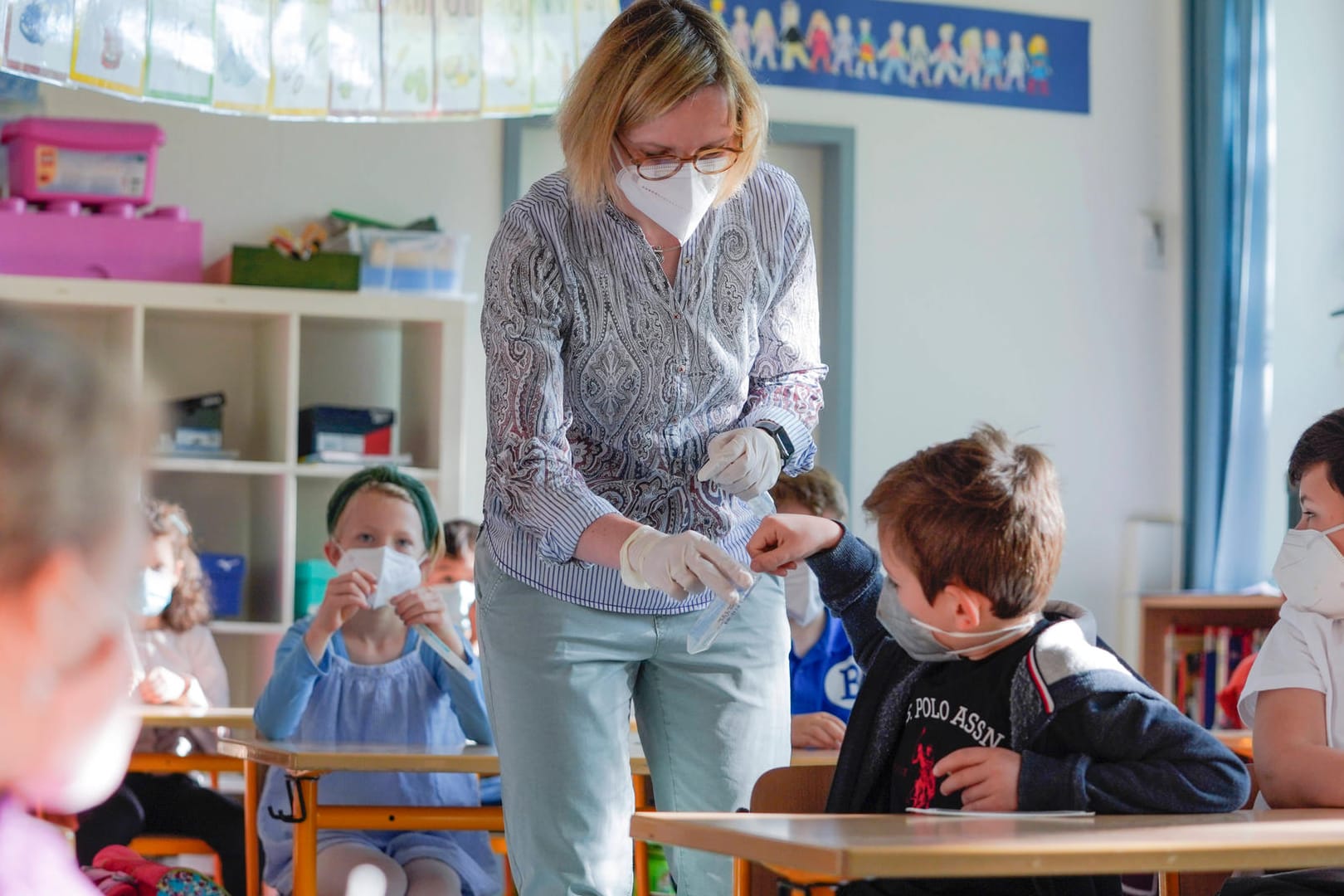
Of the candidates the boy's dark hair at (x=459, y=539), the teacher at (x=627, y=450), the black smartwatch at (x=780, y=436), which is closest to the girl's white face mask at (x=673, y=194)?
the teacher at (x=627, y=450)

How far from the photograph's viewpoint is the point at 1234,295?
520 cm

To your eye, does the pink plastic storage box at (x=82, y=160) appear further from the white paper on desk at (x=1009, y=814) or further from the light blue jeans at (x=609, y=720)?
the white paper on desk at (x=1009, y=814)

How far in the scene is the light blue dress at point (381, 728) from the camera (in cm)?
271

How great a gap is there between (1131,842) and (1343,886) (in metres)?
0.54

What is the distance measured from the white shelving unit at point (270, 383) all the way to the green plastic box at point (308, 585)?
0.03m

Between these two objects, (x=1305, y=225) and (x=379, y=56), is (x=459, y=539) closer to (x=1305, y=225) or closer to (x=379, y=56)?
(x=379, y=56)

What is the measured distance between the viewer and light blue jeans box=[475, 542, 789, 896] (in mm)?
1694

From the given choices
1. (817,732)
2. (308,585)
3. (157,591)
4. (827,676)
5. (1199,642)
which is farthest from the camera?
(1199,642)

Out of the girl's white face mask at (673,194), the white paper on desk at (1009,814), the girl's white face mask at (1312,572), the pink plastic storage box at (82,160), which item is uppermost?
the pink plastic storage box at (82,160)

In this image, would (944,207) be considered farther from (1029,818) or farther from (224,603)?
(1029,818)

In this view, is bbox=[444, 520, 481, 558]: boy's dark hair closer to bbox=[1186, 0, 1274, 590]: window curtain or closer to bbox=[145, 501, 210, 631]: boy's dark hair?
bbox=[145, 501, 210, 631]: boy's dark hair

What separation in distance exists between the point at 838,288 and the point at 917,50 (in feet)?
2.71

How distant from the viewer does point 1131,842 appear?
1.26m

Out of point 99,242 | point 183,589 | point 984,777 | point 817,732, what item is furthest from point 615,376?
point 99,242
